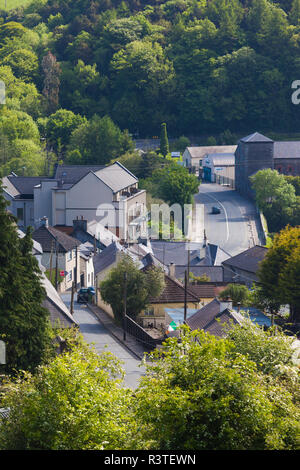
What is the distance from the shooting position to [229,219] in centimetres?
5931

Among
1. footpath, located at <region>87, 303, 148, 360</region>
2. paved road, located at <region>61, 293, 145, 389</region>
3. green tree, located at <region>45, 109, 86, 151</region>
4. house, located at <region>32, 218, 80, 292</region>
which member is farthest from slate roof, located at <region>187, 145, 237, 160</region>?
footpath, located at <region>87, 303, 148, 360</region>

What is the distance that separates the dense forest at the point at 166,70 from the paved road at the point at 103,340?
175 feet

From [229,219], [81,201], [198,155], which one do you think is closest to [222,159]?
[198,155]

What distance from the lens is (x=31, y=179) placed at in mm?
53875

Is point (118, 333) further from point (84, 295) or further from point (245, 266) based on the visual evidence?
point (245, 266)

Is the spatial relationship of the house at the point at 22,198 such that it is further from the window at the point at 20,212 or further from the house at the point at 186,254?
the house at the point at 186,254

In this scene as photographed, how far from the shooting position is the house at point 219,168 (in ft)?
236

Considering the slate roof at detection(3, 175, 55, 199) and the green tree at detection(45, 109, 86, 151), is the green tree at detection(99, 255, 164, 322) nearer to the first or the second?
the slate roof at detection(3, 175, 55, 199)

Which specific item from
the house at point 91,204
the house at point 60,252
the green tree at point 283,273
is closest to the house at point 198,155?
the house at point 91,204

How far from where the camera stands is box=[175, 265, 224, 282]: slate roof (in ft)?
129

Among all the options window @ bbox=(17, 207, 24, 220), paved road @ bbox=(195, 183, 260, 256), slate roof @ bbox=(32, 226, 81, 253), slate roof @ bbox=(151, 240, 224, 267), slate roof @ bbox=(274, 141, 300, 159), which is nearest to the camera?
slate roof @ bbox=(32, 226, 81, 253)

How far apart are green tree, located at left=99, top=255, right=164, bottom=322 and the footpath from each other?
0.53 m

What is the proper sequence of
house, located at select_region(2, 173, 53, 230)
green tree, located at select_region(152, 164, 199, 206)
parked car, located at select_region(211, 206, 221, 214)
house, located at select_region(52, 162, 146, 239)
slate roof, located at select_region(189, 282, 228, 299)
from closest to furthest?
slate roof, located at select_region(189, 282, 228, 299) < house, located at select_region(52, 162, 146, 239) < house, located at select_region(2, 173, 53, 230) < green tree, located at select_region(152, 164, 199, 206) < parked car, located at select_region(211, 206, 221, 214)

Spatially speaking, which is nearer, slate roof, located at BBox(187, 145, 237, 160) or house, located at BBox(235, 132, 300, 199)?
house, located at BBox(235, 132, 300, 199)
